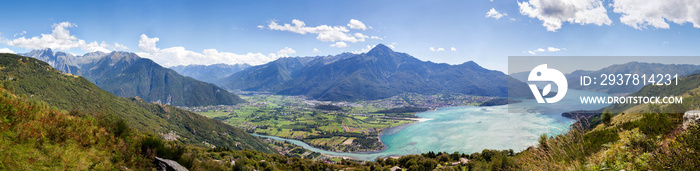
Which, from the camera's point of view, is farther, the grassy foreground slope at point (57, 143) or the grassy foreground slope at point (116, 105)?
the grassy foreground slope at point (116, 105)

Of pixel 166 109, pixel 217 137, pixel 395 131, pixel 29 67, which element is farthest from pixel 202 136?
pixel 29 67

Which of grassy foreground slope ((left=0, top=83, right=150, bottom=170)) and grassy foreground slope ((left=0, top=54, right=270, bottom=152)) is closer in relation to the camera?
grassy foreground slope ((left=0, top=83, right=150, bottom=170))

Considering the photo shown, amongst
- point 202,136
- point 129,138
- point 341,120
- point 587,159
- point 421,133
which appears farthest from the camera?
point 341,120

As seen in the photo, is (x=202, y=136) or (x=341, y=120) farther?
(x=341, y=120)

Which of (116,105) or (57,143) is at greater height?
(57,143)

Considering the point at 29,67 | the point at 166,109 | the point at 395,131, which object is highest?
the point at 29,67

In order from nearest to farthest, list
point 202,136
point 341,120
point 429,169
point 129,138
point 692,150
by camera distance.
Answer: point 692,150 → point 129,138 → point 429,169 → point 202,136 → point 341,120

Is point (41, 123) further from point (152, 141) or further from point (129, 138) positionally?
point (152, 141)

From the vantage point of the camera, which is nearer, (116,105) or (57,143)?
(57,143)
